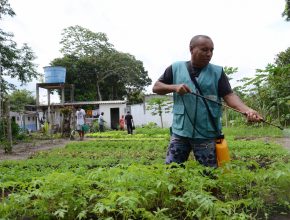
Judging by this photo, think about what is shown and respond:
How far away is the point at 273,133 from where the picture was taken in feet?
57.8

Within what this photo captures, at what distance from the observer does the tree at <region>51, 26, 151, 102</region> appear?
42750mm

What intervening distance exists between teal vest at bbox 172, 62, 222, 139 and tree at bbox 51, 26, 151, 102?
3918cm

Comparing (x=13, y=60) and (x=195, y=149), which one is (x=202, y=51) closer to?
(x=195, y=149)

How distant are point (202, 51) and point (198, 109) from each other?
0.56 meters

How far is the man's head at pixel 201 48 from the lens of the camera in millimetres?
3416

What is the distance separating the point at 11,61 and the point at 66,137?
574 centimetres

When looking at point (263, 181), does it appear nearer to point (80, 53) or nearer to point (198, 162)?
point (198, 162)

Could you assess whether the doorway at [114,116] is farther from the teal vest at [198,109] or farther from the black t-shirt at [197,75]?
the teal vest at [198,109]

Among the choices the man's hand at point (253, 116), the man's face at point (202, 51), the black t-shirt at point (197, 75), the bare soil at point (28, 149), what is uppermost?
the man's face at point (202, 51)

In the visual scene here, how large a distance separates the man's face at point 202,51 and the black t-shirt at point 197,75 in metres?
0.10

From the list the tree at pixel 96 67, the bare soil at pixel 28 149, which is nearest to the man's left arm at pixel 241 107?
the bare soil at pixel 28 149

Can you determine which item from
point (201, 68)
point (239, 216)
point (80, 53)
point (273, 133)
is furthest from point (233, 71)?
point (80, 53)

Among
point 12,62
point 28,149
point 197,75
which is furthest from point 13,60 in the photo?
point 197,75

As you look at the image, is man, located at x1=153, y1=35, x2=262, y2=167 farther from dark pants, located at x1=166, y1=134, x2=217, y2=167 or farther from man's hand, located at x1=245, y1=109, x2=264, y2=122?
man's hand, located at x1=245, y1=109, x2=264, y2=122
